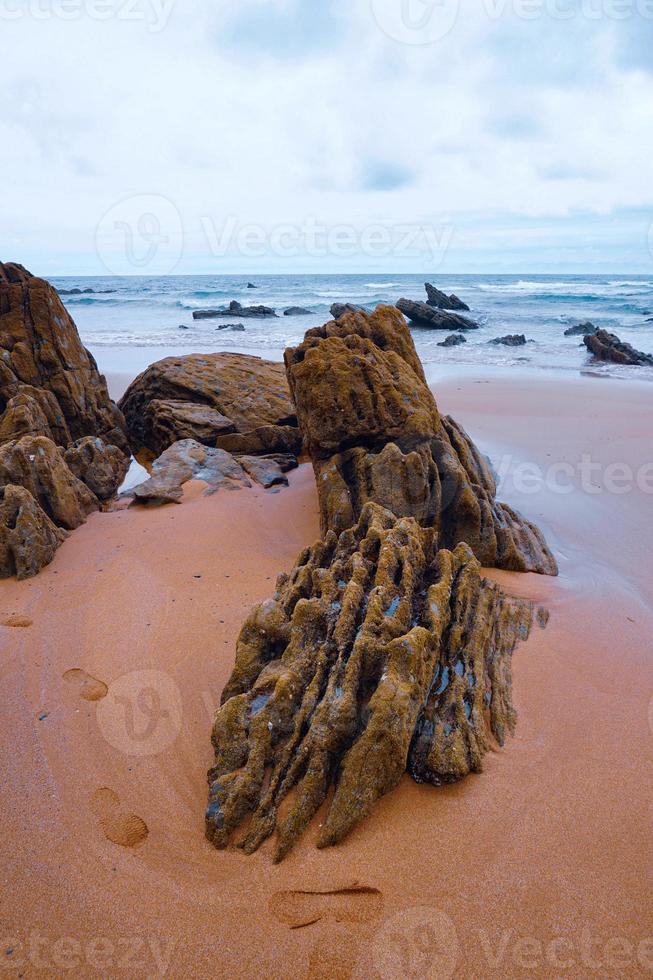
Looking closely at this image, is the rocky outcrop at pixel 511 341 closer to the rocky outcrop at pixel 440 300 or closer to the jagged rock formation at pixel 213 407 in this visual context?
the rocky outcrop at pixel 440 300

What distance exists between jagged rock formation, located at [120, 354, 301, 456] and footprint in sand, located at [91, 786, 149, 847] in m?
6.19

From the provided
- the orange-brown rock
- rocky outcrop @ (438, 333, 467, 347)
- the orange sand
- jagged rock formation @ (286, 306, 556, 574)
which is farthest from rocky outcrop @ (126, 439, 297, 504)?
rocky outcrop @ (438, 333, 467, 347)

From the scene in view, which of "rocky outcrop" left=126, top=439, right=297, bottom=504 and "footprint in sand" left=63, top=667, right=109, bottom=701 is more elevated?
"rocky outcrop" left=126, top=439, right=297, bottom=504

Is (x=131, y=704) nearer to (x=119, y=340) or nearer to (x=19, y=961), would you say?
(x=19, y=961)

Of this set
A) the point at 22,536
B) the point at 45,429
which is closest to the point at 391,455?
the point at 22,536

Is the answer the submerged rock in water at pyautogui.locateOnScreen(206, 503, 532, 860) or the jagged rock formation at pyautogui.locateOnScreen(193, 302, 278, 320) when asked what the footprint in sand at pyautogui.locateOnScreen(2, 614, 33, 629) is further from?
the jagged rock formation at pyautogui.locateOnScreen(193, 302, 278, 320)

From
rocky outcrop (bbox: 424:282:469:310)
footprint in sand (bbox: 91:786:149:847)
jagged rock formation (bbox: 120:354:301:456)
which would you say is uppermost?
rocky outcrop (bbox: 424:282:469:310)

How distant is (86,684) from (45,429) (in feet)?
16.1

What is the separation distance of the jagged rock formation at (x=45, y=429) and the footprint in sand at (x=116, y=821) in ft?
8.33

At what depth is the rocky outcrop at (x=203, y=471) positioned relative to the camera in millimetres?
6613

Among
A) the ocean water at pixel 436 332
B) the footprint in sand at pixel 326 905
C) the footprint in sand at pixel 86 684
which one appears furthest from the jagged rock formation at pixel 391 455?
the ocean water at pixel 436 332

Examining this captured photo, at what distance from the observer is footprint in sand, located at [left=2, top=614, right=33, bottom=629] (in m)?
4.05

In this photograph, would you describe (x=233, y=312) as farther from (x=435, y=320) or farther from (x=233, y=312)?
(x=435, y=320)

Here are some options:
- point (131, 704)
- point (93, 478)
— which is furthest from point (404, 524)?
point (93, 478)
